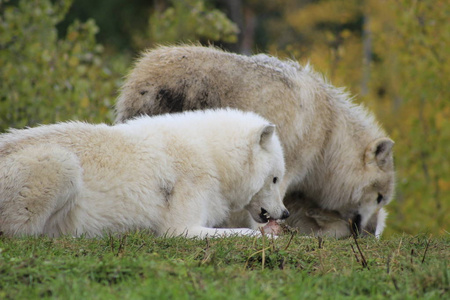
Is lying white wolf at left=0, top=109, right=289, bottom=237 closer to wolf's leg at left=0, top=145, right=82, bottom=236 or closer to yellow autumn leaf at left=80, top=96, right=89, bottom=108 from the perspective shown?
wolf's leg at left=0, top=145, right=82, bottom=236

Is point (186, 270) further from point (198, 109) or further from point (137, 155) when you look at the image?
point (198, 109)

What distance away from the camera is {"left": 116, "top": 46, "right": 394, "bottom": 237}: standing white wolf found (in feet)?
25.0

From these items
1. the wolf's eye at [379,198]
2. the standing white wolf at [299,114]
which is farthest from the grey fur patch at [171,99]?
the wolf's eye at [379,198]

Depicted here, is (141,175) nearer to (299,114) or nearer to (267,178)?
(267,178)

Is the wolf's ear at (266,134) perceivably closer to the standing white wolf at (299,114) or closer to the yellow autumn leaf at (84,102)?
the standing white wolf at (299,114)

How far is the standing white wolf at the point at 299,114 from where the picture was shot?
25.0 ft

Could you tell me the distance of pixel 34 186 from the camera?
539 cm

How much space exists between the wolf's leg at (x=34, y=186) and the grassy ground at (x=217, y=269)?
314 mm

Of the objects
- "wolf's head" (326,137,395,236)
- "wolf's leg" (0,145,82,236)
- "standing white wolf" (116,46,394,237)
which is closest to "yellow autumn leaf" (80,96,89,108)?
"standing white wolf" (116,46,394,237)

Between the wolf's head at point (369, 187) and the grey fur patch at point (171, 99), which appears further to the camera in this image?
the wolf's head at point (369, 187)

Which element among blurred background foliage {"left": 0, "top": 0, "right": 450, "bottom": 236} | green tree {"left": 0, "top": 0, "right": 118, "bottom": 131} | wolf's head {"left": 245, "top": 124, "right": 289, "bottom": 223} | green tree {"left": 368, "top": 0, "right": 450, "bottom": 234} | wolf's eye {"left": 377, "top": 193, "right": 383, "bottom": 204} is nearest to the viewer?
wolf's head {"left": 245, "top": 124, "right": 289, "bottom": 223}

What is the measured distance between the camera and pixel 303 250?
16.9ft

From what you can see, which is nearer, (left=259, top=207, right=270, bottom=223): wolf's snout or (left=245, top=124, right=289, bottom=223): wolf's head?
(left=245, top=124, right=289, bottom=223): wolf's head

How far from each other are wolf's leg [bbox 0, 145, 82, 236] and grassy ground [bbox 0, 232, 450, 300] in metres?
0.31
